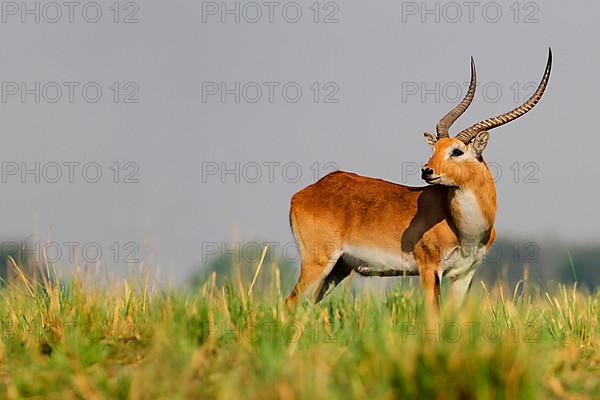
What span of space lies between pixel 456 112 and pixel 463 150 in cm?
86

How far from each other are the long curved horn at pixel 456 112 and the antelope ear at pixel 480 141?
0.45 metres

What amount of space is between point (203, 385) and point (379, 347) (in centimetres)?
104

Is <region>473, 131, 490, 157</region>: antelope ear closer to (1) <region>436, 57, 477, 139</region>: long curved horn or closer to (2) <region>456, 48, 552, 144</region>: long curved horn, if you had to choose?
(2) <region>456, 48, 552, 144</region>: long curved horn

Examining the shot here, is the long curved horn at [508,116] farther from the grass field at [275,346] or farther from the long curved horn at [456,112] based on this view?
the grass field at [275,346]

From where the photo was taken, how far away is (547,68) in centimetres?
992

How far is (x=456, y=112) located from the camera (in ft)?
33.3

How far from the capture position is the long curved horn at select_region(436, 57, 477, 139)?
9906 millimetres

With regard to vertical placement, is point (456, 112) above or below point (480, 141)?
above

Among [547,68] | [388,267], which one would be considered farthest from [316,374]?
[547,68]

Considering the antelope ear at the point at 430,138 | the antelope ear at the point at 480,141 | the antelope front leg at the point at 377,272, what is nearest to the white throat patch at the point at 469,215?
the antelope ear at the point at 480,141

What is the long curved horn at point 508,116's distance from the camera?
964 cm

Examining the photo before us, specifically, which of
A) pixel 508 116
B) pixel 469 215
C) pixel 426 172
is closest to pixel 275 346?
pixel 426 172

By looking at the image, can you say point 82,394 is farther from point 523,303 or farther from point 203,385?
point 523,303

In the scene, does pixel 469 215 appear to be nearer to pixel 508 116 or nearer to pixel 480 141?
pixel 480 141
